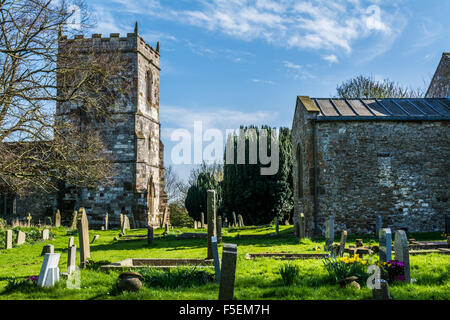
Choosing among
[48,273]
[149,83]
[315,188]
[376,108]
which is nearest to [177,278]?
[48,273]

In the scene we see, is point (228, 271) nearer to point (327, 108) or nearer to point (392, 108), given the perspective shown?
point (327, 108)

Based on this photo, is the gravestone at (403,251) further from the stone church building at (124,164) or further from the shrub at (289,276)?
the stone church building at (124,164)

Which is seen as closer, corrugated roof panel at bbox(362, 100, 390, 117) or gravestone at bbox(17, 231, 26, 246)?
gravestone at bbox(17, 231, 26, 246)

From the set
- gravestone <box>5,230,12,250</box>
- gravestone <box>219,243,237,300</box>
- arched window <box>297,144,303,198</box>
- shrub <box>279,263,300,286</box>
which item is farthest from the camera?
arched window <box>297,144,303,198</box>

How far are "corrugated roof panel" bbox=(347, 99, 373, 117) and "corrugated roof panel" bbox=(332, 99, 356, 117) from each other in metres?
0.25

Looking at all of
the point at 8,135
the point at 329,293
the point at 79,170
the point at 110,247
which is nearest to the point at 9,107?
the point at 8,135

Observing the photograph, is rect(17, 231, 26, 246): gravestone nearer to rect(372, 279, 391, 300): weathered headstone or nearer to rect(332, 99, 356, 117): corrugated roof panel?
rect(332, 99, 356, 117): corrugated roof panel

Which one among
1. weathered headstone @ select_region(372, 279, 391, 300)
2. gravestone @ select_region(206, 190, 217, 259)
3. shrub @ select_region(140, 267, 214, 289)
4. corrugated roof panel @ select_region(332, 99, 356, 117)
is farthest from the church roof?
weathered headstone @ select_region(372, 279, 391, 300)

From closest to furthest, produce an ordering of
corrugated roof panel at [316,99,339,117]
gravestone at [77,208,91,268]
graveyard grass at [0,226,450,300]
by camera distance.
Answer: graveyard grass at [0,226,450,300] < gravestone at [77,208,91,268] < corrugated roof panel at [316,99,339,117]

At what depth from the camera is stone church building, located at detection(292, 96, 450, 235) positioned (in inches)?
634

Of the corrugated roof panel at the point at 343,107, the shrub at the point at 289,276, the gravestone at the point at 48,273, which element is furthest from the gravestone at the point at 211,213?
the corrugated roof panel at the point at 343,107

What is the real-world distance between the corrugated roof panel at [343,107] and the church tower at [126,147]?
12666mm

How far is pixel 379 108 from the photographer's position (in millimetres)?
17656

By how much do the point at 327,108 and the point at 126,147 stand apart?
13.4 m
